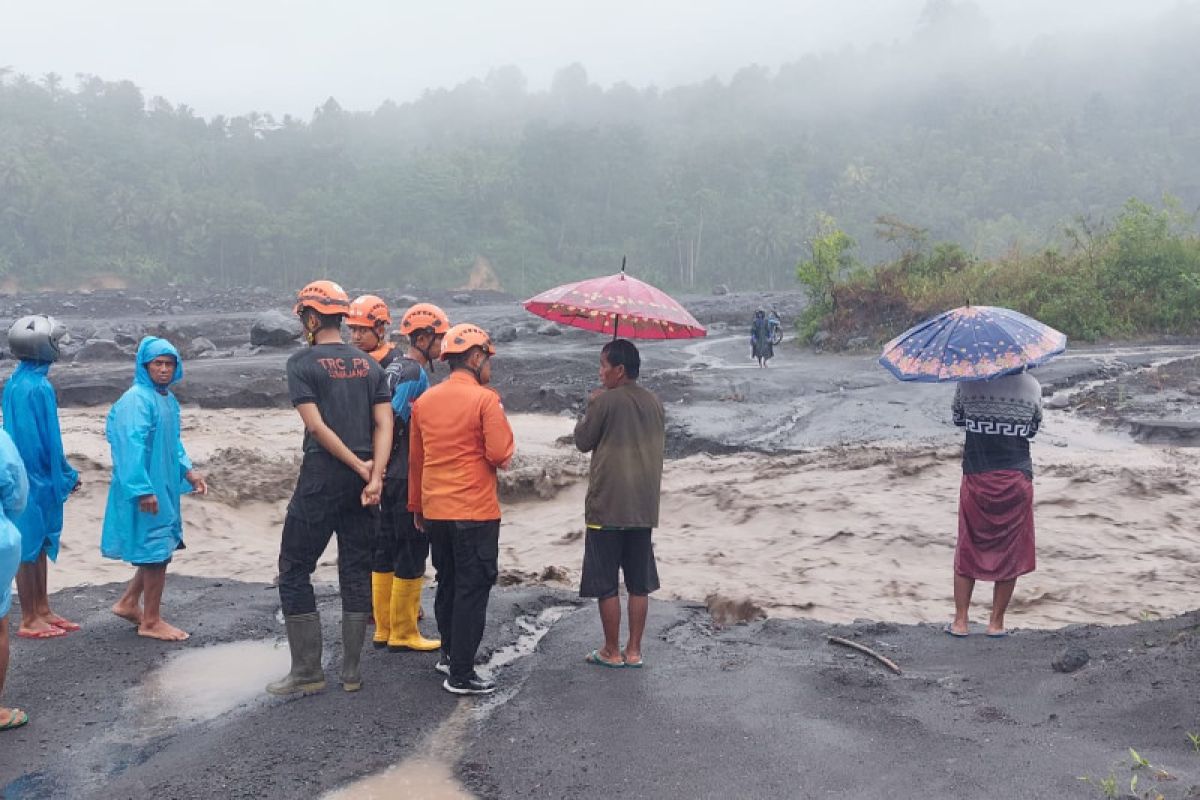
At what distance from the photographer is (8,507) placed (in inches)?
159

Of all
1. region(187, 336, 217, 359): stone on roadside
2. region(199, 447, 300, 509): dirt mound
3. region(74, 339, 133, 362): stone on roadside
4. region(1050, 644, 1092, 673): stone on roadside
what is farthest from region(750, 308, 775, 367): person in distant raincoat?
region(1050, 644, 1092, 673): stone on roadside

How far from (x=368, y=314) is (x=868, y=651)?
9.97 ft

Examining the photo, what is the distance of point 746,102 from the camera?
428ft

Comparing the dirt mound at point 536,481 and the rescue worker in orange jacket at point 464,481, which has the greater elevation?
the rescue worker in orange jacket at point 464,481

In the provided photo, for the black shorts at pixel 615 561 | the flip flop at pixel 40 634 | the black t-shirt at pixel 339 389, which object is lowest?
the flip flop at pixel 40 634

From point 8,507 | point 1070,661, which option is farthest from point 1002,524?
point 8,507

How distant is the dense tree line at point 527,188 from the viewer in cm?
6781

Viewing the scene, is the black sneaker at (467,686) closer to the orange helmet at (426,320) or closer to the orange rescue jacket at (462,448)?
the orange rescue jacket at (462,448)

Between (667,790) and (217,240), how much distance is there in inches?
2741

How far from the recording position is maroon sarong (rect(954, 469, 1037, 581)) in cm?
540

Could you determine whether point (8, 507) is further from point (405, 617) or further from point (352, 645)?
point (405, 617)

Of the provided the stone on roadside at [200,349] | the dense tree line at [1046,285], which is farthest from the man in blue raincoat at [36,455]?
the dense tree line at [1046,285]

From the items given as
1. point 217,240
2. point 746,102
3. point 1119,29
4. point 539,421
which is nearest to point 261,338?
point 539,421

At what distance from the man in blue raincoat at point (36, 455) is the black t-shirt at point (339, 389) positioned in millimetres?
1700
